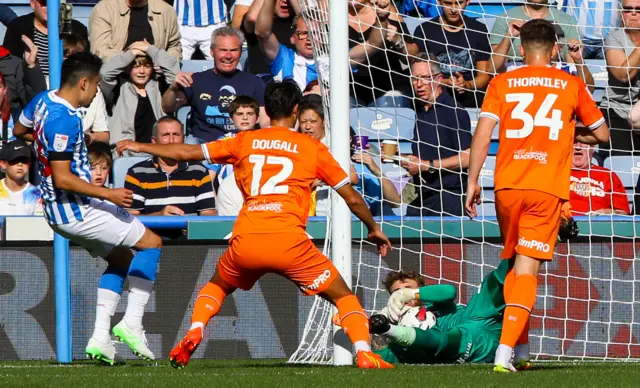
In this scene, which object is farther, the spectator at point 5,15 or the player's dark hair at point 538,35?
the spectator at point 5,15

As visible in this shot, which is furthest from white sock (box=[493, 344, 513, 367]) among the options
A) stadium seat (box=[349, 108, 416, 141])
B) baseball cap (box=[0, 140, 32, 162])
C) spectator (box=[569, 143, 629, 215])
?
baseball cap (box=[0, 140, 32, 162])

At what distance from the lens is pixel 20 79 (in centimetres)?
1216

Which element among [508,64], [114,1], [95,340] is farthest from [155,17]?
[95,340]

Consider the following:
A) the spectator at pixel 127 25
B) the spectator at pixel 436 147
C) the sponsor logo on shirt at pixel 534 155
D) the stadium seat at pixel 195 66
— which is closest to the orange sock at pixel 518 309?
the sponsor logo on shirt at pixel 534 155

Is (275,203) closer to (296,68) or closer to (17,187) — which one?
(17,187)

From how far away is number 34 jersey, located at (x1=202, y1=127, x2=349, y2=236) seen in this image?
23.1 feet

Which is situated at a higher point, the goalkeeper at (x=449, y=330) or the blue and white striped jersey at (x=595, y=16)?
the blue and white striped jersey at (x=595, y=16)

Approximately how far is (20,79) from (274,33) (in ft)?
8.95

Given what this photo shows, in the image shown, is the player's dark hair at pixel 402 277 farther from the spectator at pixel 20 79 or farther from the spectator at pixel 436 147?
the spectator at pixel 20 79

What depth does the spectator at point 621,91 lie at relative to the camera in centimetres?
1128

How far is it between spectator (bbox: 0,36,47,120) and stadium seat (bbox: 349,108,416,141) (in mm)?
3365

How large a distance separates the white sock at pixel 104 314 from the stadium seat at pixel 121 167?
11.3 ft

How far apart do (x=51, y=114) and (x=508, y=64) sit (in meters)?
5.63

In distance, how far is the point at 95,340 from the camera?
7.62 m
